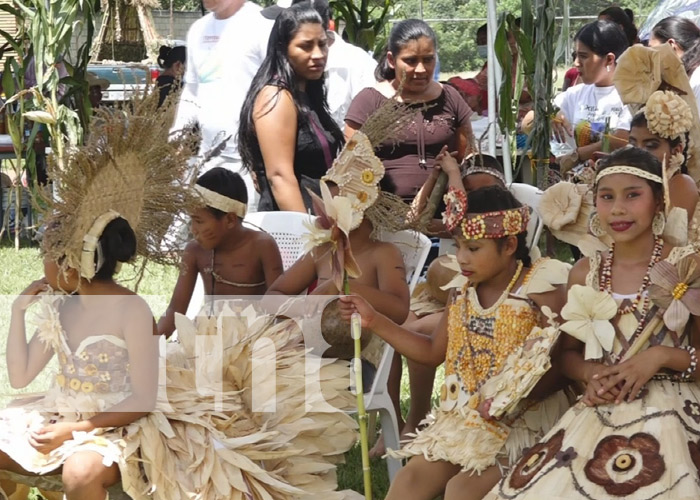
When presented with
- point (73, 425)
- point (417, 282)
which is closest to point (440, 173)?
point (417, 282)

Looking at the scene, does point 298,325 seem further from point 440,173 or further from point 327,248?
point 440,173

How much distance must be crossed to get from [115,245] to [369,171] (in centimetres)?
84

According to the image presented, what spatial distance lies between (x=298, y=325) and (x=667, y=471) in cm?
146

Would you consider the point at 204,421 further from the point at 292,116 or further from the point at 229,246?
the point at 292,116

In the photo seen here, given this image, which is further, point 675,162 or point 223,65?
point 223,65

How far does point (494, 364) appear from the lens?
10.0 feet

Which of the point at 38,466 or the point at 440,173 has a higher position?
the point at 440,173

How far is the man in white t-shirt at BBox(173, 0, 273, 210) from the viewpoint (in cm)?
545

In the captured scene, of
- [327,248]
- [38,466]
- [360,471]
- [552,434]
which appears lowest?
[360,471]

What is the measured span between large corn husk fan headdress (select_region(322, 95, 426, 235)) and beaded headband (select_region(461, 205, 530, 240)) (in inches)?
17.5

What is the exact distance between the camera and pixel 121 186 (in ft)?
10.7

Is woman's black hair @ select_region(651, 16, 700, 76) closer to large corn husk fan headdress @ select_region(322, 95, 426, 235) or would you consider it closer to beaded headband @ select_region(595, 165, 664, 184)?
large corn husk fan headdress @ select_region(322, 95, 426, 235)

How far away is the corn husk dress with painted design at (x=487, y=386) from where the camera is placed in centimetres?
299

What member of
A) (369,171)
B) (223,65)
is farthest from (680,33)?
(369,171)
